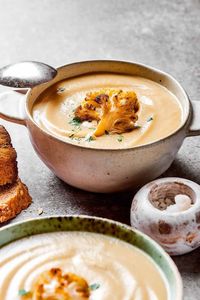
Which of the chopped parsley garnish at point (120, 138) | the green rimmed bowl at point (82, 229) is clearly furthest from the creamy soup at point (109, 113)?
the green rimmed bowl at point (82, 229)

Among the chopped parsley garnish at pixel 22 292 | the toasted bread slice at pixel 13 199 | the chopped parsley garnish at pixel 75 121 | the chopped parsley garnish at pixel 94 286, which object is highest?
the chopped parsley garnish at pixel 75 121

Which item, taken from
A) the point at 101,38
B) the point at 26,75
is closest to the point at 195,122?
the point at 26,75

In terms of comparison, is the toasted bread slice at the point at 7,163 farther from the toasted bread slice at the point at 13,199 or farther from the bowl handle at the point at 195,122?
the bowl handle at the point at 195,122

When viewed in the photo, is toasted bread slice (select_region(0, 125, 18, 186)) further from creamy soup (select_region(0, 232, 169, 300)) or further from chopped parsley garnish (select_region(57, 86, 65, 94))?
creamy soup (select_region(0, 232, 169, 300))

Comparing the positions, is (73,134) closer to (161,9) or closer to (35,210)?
(35,210)

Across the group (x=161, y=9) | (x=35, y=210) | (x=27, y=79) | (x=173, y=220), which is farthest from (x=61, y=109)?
(x=161, y=9)

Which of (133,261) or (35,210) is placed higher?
(133,261)
